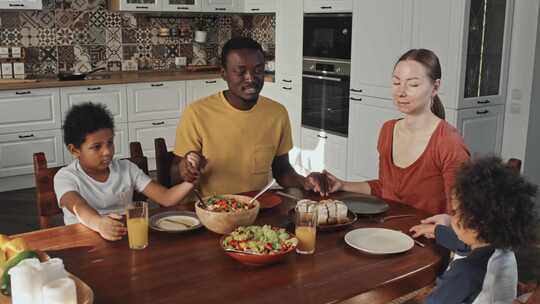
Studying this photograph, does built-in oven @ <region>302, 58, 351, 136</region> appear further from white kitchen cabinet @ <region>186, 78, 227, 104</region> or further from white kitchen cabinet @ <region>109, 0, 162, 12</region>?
white kitchen cabinet @ <region>109, 0, 162, 12</region>

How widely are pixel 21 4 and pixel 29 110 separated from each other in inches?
33.7

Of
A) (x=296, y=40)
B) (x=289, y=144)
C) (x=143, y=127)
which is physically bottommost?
(x=143, y=127)

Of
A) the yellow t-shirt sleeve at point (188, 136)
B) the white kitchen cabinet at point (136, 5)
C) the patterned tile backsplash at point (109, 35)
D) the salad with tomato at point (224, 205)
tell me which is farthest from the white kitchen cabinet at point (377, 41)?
the salad with tomato at point (224, 205)

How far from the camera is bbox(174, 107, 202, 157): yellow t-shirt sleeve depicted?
2189mm

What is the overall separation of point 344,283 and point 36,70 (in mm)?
4492

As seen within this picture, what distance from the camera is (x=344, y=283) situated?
1.38 metres

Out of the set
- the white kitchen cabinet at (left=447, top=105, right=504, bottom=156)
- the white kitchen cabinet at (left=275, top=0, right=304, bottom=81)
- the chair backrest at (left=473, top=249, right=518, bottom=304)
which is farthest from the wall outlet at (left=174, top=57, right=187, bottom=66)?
the chair backrest at (left=473, top=249, right=518, bottom=304)

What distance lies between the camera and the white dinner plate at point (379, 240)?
62.3 inches

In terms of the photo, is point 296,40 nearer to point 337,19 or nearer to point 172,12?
point 337,19

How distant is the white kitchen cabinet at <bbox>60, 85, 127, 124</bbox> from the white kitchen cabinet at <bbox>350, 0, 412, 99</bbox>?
1.99 m

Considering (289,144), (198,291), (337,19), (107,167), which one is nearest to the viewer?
(198,291)

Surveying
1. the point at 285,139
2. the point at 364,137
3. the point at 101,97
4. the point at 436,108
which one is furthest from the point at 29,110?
the point at 436,108

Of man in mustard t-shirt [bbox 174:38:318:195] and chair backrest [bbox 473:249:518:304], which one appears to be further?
man in mustard t-shirt [bbox 174:38:318:195]

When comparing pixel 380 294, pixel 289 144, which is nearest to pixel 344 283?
pixel 380 294
